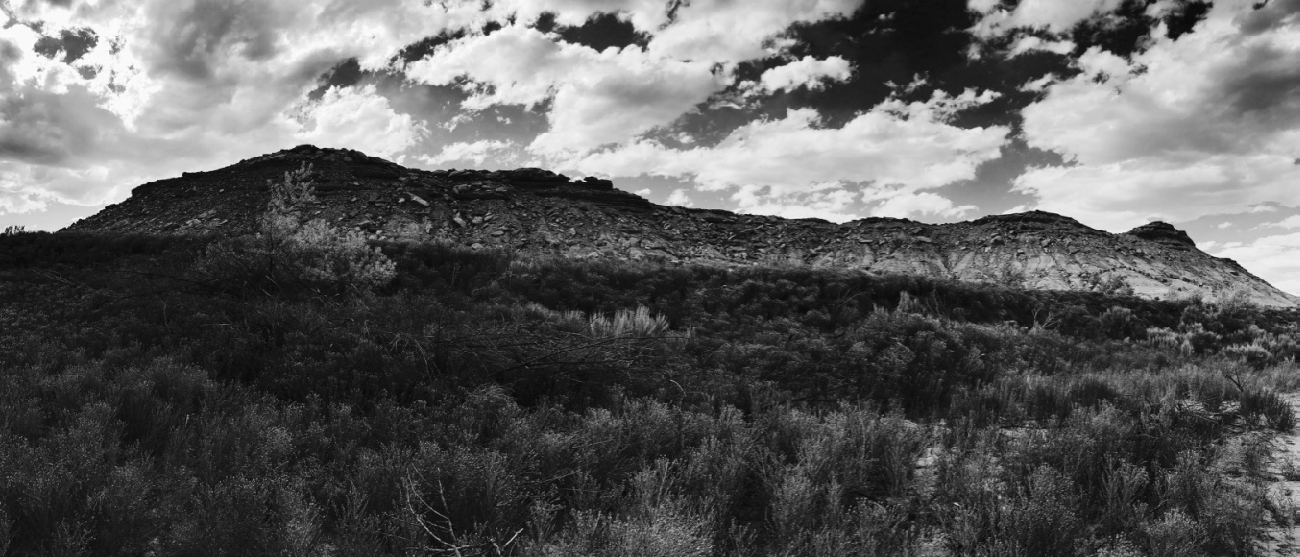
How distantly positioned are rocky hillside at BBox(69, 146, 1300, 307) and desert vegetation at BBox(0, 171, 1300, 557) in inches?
692

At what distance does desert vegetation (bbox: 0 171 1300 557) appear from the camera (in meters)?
3.48

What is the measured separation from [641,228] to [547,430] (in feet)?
94.6

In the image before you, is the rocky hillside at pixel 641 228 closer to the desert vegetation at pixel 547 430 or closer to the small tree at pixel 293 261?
the small tree at pixel 293 261

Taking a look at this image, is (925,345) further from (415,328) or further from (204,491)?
(204,491)

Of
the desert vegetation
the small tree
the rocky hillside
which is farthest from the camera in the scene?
the rocky hillside

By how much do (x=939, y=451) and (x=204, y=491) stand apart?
5666 mm

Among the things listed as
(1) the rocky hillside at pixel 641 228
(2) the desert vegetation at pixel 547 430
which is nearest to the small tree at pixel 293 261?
(2) the desert vegetation at pixel 547 430

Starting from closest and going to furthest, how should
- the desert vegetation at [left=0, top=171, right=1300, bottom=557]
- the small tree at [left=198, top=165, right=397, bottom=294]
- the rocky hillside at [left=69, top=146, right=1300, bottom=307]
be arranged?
the desert vegetation at [left=0, top=171, right=1300, bottom=557], the small tree at [left=198, top=165, right=397, bottom=294], the rocky hillside at [left=69, top=146, right=1300, bottom=307]

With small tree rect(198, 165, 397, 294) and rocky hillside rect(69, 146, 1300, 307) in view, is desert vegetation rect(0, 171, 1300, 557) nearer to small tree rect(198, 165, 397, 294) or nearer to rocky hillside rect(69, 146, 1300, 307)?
small tree rect(198, 165, 397, 294)

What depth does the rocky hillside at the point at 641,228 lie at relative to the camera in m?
29.4

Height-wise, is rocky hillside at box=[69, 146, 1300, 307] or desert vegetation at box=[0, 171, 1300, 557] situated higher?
rocky hillside at box=[69, 146, 1300, 307]

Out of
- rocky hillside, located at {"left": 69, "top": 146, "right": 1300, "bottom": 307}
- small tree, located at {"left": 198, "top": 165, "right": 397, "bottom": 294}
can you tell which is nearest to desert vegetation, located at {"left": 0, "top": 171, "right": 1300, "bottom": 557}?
small tree, located at {"left": 198, "top": 165, "right": 397, "bottom": 294}

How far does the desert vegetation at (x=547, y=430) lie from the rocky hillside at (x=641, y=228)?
17.6 metres

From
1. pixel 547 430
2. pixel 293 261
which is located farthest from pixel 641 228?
pixel 547 430
